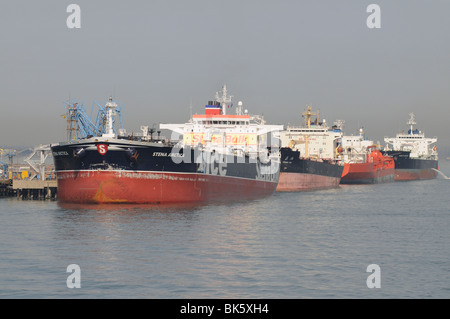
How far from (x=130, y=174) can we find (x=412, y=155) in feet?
326

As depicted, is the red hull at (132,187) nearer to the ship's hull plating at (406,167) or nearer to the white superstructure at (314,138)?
the white superstructure at (314,138)

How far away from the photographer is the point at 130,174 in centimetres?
4081

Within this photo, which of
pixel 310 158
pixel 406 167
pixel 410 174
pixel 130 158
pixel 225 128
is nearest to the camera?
pixel 130 158

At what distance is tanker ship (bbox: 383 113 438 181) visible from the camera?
4542 inches

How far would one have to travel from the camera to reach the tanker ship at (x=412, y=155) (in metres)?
115

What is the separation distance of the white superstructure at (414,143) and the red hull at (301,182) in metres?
54.9

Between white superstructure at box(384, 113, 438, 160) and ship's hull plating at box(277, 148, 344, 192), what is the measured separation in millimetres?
54213

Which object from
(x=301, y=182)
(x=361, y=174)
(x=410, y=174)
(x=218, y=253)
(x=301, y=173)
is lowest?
(x=218, y=253)

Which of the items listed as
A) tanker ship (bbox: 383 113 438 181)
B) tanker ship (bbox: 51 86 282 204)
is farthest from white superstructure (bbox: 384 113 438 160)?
tanker ship (bbox: 51 86 282 204)

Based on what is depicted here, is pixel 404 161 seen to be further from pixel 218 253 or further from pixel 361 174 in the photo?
pixel 218 253

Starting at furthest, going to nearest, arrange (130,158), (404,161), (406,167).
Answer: (406,167)
(404,161)
(130,158)

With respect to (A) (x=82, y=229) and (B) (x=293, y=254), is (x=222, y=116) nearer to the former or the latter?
(A) (x=82, y=229)

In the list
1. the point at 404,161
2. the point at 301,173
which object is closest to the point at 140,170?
the point at 301,173

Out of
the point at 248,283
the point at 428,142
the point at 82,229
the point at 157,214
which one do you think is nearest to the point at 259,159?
the point at 157,214
